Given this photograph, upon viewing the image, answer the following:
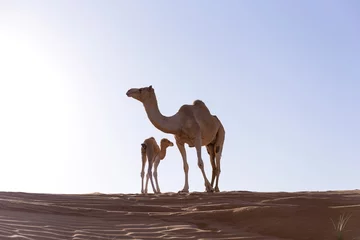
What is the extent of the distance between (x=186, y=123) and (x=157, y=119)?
0.72m

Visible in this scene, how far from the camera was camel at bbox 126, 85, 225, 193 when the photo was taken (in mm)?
13352

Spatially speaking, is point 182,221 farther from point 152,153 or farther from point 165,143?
point 165,143

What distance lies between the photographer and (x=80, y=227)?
688cm

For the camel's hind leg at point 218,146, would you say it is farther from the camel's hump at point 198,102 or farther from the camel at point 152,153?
the camel at point 152,153

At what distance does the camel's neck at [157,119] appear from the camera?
43.9ft

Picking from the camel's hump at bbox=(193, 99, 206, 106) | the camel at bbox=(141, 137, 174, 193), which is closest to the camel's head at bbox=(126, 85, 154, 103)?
the camel's hump at bbox=(193, 99, 206, 106)

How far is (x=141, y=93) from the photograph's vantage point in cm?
1328

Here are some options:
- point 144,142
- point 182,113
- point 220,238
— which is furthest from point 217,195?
point 144,142

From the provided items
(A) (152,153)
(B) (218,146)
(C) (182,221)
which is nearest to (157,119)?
(B) (218,146)

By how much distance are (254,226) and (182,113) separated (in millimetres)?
7153

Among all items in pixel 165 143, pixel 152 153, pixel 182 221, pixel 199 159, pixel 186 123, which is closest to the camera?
pixel 182 221

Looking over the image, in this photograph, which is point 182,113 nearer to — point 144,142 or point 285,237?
point 144,142

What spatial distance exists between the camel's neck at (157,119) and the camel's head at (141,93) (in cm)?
11

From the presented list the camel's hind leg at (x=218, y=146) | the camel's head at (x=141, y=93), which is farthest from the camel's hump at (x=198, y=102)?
the camel's head at (x=141, y=93)
